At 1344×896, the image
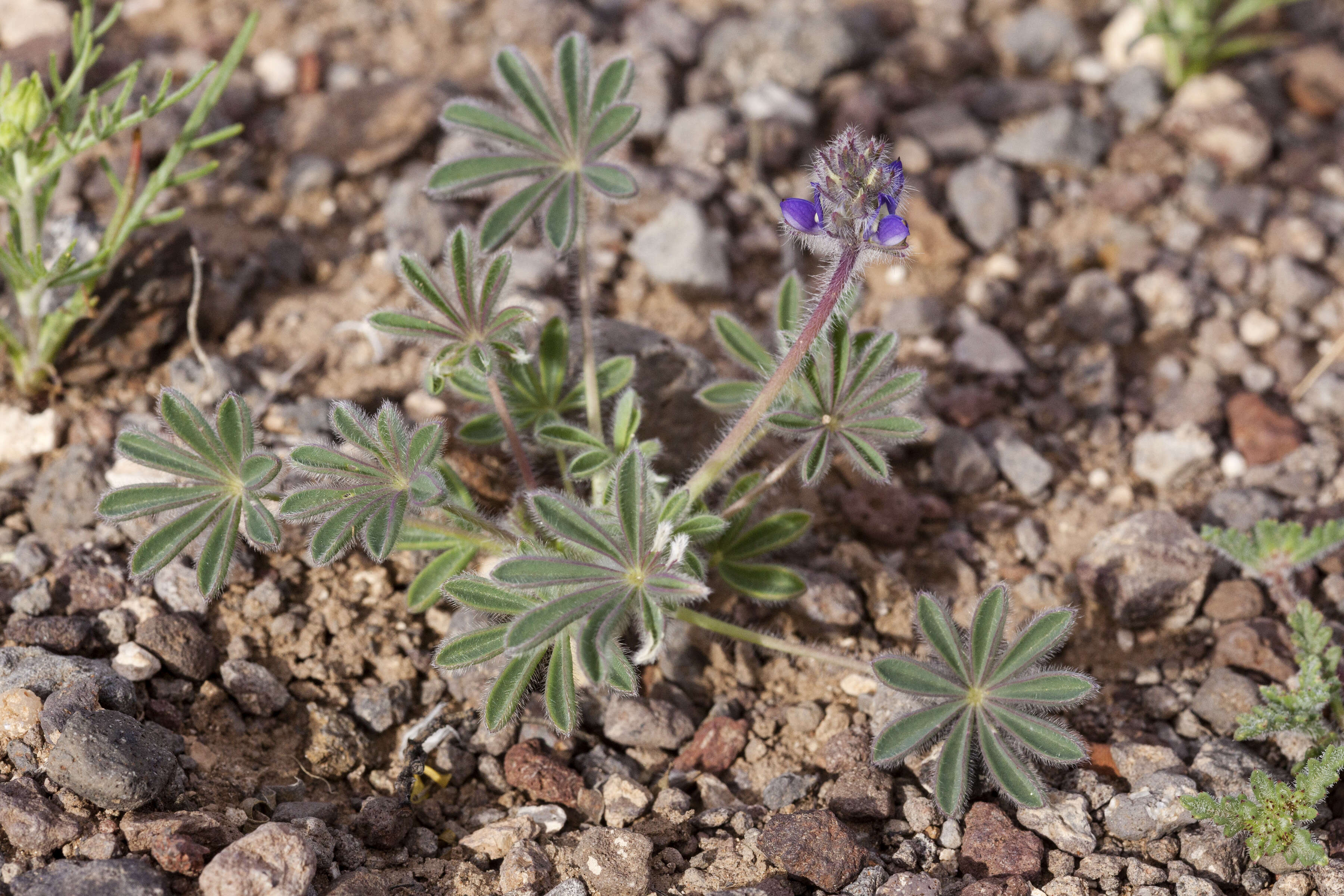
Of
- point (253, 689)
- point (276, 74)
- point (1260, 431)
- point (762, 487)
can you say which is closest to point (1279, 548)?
point (1260, 431)

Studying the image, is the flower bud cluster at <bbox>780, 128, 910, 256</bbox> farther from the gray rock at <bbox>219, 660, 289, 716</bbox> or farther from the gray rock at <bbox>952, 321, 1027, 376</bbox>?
the gray rock at <bbox>219, 660, 289, 716</bbox>

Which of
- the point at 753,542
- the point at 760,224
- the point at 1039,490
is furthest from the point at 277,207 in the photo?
the point at 1039,490

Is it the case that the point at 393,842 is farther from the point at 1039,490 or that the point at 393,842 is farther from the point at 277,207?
the point at 277,207

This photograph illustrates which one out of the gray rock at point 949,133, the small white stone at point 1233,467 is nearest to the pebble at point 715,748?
the small white stone at point 1233,467

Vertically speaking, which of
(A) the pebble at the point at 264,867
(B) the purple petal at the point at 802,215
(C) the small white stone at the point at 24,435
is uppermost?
(B) the purple petal at the point at 802,215

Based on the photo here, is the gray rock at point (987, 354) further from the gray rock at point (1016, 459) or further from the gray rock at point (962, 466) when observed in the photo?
the gray rock at point (962, 466)
